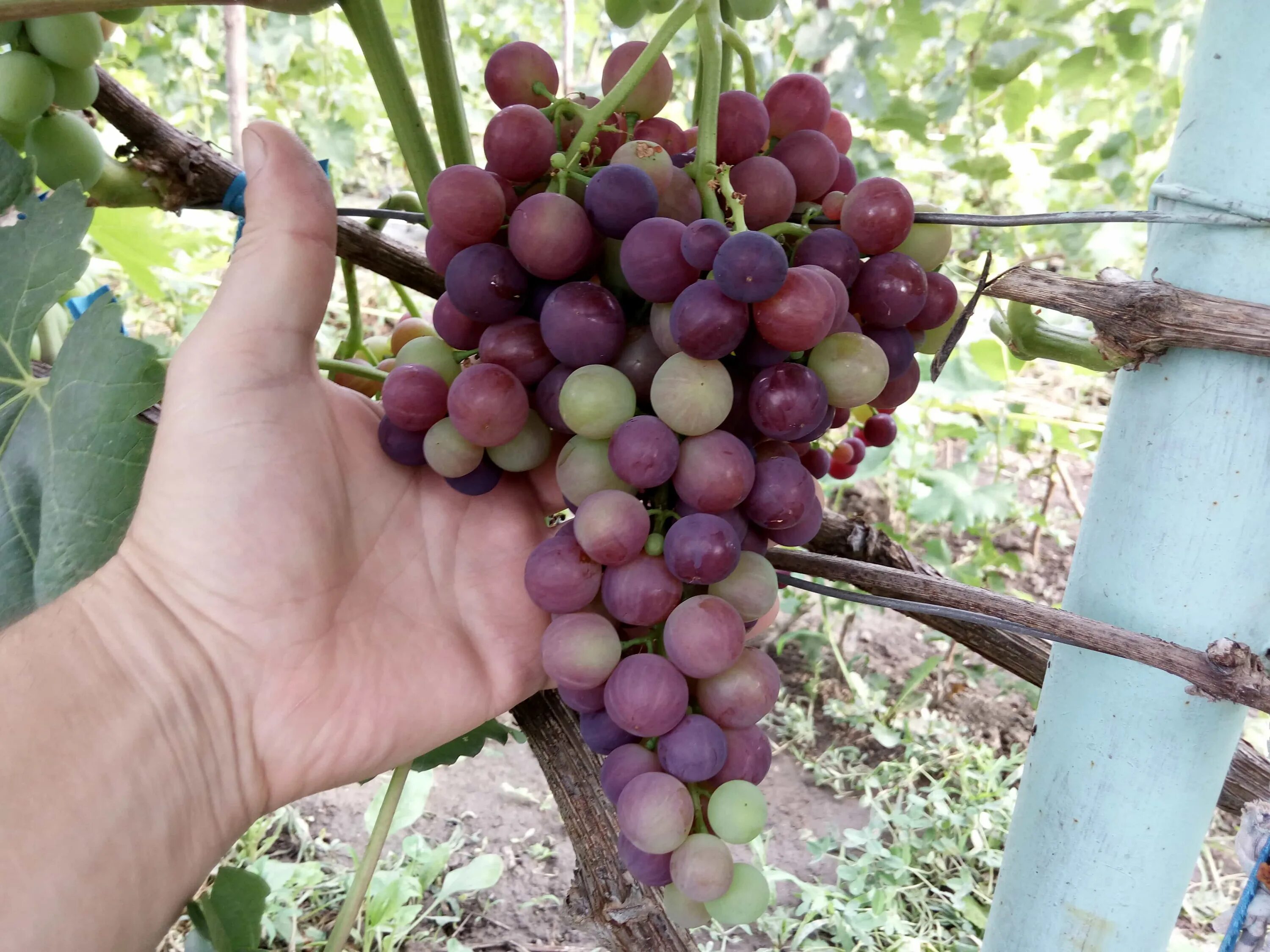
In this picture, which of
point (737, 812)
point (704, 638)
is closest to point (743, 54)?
point (704, 638)

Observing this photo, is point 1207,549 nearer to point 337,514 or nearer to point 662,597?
point 662,597

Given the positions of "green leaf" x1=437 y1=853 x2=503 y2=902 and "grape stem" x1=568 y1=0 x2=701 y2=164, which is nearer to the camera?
"grape stem" x1=568 y1=0 x2=701 y2=164

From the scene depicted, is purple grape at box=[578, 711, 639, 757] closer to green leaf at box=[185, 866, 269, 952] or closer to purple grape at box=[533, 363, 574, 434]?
purple grape at box=[533, 363, 574, 434]

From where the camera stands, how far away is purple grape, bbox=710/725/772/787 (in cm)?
57

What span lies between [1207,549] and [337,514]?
63 centimetres

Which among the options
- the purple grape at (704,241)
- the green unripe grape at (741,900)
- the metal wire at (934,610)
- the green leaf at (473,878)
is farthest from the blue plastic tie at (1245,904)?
the green leaf at (473,878)

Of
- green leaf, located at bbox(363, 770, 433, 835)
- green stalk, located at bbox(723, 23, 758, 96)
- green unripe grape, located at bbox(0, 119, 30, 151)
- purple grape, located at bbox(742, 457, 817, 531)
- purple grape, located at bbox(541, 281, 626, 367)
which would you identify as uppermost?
green stalk, located at bbox(723, 23, 758, 96)

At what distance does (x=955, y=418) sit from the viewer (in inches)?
97.2

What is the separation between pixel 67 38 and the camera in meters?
0.73

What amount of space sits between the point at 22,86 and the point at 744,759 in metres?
0.79

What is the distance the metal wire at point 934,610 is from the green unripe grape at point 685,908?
0.71 ft

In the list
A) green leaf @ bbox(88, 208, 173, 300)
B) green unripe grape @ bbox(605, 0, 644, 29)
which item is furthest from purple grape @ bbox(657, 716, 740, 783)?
green leaf @ bbox(88, 208, 173, 300)

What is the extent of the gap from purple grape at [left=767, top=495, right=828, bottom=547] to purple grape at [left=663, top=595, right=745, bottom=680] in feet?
0.28

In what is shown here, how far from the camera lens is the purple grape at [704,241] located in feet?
1.71
